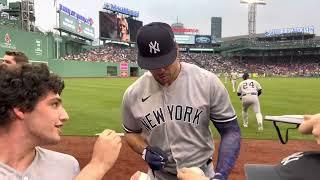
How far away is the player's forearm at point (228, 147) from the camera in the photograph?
3.36 m

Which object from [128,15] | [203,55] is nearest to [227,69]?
[203,55]

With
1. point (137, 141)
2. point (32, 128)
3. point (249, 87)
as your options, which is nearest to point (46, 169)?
point (32, 128)

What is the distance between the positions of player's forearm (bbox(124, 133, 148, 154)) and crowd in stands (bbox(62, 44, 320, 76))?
70441mm

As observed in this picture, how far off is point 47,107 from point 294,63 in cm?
9700

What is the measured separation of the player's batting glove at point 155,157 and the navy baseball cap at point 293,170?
1745 millimetres

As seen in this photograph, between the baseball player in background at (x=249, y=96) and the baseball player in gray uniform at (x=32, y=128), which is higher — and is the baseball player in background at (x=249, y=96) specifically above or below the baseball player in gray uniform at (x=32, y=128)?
below

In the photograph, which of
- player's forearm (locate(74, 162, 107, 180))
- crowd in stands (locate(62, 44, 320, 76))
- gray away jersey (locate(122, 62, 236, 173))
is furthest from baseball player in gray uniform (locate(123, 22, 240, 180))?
crowd in stands (locate(62, 44, 320, 76))

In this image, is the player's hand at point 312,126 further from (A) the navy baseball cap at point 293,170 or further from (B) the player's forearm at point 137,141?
(B) the player's forearm at point 137,141

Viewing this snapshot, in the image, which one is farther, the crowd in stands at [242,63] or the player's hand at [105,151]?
the crowd in stands at [242,63]

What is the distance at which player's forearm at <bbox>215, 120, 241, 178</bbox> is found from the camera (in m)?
3.36

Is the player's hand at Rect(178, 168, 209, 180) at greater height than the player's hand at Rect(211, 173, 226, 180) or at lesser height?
greater

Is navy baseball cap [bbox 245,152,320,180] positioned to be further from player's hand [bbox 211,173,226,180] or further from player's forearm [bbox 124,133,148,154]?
player's forearm [bbox 124,133,148,154]

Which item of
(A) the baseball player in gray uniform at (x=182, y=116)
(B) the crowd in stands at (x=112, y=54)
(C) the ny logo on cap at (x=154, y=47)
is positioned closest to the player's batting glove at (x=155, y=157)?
(A) the baseball player in gray uniform at (x=182, y=116)

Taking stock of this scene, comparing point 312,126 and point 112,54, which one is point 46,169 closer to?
point 312,126
